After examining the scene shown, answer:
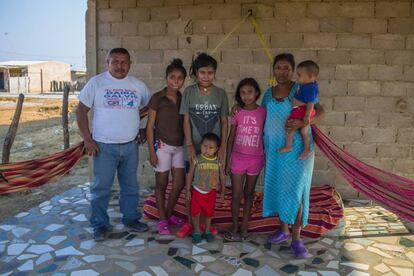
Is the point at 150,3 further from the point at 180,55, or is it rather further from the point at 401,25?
the point at 401,25

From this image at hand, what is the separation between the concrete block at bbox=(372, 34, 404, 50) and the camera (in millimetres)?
4090

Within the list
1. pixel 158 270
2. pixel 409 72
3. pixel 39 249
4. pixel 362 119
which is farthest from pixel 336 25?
pixel 39 249

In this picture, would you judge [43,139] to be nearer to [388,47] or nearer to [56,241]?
[56,241]

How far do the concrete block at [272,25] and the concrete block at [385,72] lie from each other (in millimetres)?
1103

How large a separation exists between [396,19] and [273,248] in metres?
2.88

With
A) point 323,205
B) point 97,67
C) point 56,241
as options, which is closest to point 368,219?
point 323,205

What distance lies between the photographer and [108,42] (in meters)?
4.72

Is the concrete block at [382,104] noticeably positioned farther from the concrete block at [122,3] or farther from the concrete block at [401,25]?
the concrete block at [122,3]

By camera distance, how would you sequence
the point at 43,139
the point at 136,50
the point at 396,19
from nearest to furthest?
the point at 396,19, the point at 136,50, the point at 43,139

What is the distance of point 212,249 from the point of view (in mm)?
3049

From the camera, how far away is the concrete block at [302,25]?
4.18m

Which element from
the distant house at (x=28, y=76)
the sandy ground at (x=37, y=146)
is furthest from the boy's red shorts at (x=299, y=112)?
the distant house at (x=28, y=76)

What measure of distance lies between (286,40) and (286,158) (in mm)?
1950

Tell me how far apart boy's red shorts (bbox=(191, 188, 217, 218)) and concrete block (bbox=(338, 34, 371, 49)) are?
94.1 inches
